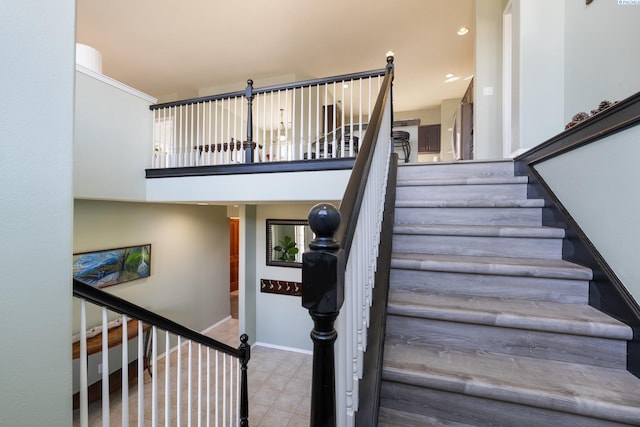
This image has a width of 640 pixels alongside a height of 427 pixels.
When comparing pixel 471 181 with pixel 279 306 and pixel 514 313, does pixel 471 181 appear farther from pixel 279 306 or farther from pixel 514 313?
pixel 279 306

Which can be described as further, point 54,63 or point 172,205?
point 172,205

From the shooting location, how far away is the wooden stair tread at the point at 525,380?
0.89 metres

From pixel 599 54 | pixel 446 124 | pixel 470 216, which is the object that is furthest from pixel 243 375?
pixel 446 124

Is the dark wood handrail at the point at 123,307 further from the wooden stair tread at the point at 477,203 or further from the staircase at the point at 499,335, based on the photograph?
the wooden stair tread at the point at 477,203

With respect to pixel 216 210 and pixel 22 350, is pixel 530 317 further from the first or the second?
pixel 216 210

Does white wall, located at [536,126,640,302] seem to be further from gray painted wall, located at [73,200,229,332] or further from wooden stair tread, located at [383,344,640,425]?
gray painted wall, located at [73,200,229,332]

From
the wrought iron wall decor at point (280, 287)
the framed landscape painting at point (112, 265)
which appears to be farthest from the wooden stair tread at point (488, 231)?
the framed landscape painting at point (112, 265)

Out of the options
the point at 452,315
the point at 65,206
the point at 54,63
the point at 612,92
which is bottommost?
the point at 452,315

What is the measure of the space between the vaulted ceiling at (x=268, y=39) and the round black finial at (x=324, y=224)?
13.8ft

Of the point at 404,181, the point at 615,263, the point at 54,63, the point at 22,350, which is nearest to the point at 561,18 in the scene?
the point at 404,181

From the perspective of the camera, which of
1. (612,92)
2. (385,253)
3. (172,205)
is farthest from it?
(172,205)

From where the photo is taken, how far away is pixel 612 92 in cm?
191

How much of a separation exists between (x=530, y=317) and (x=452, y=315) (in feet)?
0.98

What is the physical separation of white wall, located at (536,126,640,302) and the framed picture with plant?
360cm
